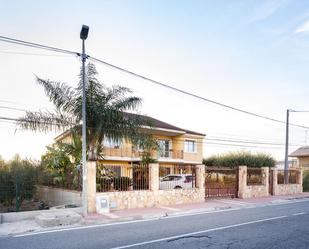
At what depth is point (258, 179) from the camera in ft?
81.9

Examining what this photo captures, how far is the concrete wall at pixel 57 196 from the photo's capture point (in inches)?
625

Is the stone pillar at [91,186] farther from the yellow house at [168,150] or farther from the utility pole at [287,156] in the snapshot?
the utility pole at [287,156]

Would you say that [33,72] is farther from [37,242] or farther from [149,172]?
[37,242]

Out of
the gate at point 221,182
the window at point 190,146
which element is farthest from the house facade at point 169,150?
the gate at point 221,182

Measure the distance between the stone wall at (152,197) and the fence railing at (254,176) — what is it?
5845 millimetres

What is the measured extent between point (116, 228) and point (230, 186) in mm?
13118

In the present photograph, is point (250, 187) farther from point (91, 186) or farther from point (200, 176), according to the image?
point (91, 186)

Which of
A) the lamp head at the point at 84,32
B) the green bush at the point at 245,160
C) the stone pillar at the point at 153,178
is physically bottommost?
the green bush at the point at 245,160

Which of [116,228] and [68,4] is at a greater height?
[68,4]

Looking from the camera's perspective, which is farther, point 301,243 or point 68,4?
point 68,4

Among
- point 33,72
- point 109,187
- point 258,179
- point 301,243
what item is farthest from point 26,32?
point 258,179

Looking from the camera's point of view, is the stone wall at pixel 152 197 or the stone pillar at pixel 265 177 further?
the stone pillar at pixel 265 177

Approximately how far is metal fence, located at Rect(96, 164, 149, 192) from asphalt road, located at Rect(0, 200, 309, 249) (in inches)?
149

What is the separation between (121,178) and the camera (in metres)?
16.2
